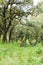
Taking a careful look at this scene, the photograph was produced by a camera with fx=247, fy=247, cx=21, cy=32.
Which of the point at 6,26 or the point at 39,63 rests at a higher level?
the point at 6,26

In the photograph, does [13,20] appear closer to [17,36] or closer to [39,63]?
[17,36]

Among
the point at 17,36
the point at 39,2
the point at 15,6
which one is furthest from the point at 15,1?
the point at 17,36

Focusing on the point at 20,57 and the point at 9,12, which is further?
the point at 9,12

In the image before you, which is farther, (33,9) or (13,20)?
(13,20)

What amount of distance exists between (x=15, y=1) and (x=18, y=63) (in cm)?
2058

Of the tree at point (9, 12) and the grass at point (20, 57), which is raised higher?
the tree at point (9, 12)

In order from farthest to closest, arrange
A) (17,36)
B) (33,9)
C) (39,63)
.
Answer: (17,36) → (33,9) → (39,63)

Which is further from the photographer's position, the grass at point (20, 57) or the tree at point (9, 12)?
the tree at point (9, 12)

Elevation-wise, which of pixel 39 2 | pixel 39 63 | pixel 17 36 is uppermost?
pixel 39 2

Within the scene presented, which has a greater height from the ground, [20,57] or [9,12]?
[9,12]

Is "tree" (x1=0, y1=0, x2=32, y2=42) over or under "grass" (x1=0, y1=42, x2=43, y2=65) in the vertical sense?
over

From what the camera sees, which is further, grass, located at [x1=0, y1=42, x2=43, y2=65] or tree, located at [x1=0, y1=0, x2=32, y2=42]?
tree, located at [x1=0, y1=0, x2=32, y2=42]

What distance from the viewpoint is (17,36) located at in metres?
47.3

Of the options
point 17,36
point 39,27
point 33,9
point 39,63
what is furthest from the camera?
point 17,36
